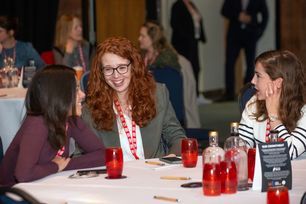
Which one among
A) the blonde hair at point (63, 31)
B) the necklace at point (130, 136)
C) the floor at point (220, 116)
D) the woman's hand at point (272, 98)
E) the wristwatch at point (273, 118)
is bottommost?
the floor at point (220, 116)

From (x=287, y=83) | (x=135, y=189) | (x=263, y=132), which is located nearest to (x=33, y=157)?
(x=135, y=189)

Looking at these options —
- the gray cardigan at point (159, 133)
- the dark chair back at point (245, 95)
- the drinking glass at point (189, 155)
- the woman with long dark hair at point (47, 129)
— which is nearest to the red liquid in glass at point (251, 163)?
the drinking glass at point (189, 155)

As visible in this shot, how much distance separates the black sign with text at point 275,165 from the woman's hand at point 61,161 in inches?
38.0

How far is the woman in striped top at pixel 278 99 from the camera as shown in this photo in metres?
4.21

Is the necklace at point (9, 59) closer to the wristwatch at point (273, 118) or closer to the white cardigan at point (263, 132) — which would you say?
the white cardigan at point (263, 132)

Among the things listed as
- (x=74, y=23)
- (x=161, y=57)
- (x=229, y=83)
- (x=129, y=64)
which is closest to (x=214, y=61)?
(x=229, y=83)

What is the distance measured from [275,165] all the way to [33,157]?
1.05 meters

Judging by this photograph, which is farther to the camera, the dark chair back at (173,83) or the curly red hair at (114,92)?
the dark chair back at (173,83)

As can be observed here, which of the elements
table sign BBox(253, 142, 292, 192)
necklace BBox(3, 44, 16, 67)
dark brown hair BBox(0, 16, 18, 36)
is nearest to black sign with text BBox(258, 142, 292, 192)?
table sign BBox(253, 142, 292, 192)

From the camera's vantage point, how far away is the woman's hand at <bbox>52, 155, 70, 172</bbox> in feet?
12.7

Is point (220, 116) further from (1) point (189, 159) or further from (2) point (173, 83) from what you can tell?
(1) point (189, 159)

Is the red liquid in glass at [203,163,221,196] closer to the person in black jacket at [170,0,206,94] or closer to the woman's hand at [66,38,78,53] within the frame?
the woman's hand at [66,38,78,53]

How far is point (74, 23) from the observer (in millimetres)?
9297

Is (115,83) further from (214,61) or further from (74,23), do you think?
(214,61)
